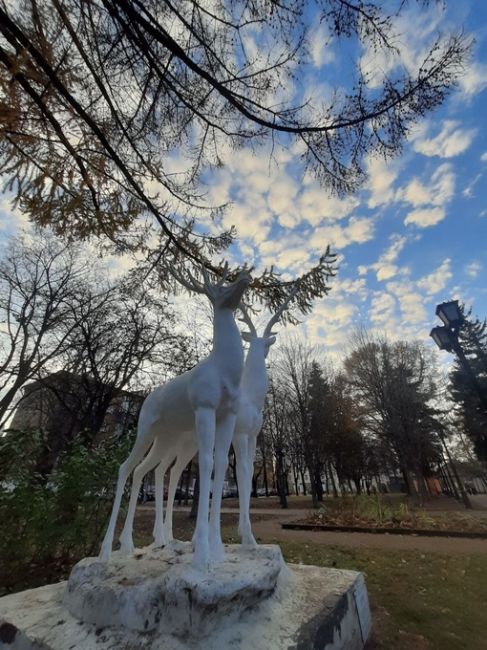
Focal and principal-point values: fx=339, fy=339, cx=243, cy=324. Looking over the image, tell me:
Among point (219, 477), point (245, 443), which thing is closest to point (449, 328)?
point (245, 443)

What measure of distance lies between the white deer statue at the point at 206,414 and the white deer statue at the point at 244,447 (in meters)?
0.29

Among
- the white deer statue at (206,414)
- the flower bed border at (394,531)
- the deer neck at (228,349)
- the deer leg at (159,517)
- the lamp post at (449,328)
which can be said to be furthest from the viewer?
the flower bed border at (394,531)

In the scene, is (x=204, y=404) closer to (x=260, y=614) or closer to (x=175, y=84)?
(x=260, y=614)

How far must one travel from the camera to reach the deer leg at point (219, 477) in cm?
333

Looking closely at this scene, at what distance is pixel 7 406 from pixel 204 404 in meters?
13.2

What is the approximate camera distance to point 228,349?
358 centimetres

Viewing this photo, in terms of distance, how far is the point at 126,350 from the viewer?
1576 cm

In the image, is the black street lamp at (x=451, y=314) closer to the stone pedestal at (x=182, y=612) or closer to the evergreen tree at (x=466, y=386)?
the stone pedestal at (x=182, y=612)

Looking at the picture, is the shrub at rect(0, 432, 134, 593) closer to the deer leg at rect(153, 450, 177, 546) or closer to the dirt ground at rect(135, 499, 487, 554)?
the deer leg at rect(153, 450, 177, 546)

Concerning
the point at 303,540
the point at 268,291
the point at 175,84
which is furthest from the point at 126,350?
the point at 175,84

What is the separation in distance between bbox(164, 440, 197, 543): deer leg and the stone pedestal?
3.14ft

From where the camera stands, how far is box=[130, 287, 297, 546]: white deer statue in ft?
12.9

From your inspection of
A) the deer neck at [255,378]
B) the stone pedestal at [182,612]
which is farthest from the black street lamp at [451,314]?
the stone pedestal at [182,612]

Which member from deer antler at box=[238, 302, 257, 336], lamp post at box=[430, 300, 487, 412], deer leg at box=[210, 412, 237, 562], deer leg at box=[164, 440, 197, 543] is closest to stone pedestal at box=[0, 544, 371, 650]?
deer leg at box=[210, 412, 237, 562]
